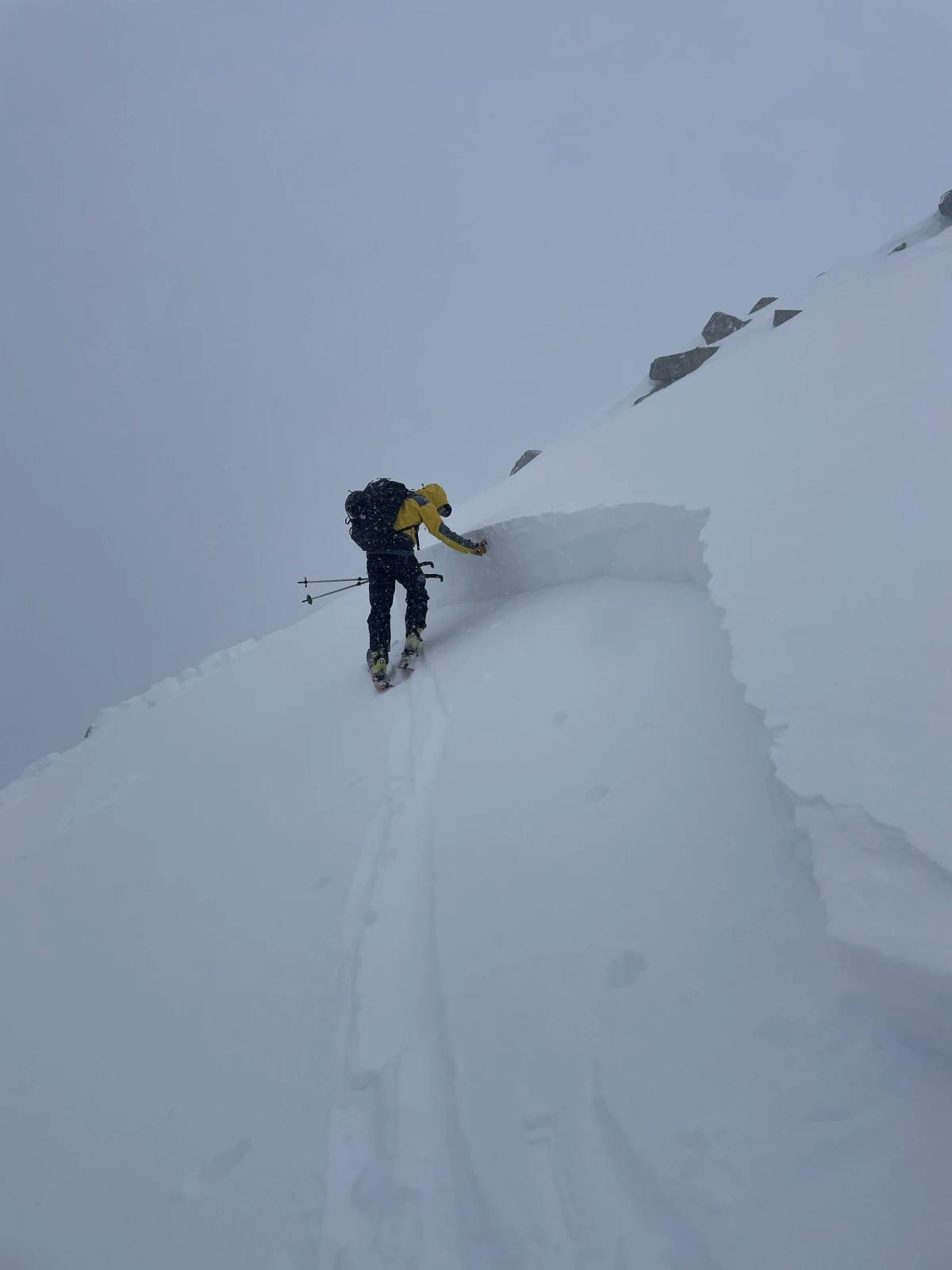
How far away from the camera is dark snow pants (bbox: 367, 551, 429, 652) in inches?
251

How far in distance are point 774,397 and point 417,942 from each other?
16.9 ft

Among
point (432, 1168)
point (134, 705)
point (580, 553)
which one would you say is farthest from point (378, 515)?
point (134, 705)

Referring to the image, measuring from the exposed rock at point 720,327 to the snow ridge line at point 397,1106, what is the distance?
1614cm

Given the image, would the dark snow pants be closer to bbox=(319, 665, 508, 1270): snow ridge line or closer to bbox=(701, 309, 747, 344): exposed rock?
bbox=(319, 665, 508, 1270): snow ridge line

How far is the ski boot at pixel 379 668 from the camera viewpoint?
19.4ft

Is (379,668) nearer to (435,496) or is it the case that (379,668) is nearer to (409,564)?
(409,564)

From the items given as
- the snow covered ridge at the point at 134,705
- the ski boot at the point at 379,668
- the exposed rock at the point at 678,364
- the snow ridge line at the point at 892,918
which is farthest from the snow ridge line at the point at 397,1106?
the exposed rock at the point at 678,364

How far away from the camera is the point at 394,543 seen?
6383 mm

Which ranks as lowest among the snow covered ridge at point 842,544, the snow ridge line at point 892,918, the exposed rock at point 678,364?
the snow ridge line at point 892,918

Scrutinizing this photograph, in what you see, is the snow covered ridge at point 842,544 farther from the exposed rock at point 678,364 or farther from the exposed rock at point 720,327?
the exposed rock at point 720,327

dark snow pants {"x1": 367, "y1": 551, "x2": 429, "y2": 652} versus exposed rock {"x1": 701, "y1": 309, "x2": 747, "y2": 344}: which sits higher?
exposed rock {"x1": 701, "y1": 309, "x2": 747, "y2": 344}

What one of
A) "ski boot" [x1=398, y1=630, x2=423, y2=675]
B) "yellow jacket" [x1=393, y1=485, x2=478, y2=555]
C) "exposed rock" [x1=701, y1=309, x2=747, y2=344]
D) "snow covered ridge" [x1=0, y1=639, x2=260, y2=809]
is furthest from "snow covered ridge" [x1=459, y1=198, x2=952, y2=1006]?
"exposed rock" [x1=701, y1=309, x2=747, y2=344]

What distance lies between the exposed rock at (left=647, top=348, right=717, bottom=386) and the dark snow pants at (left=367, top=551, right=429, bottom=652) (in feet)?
33.3

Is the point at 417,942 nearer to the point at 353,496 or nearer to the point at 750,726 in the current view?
the point at 750,726
